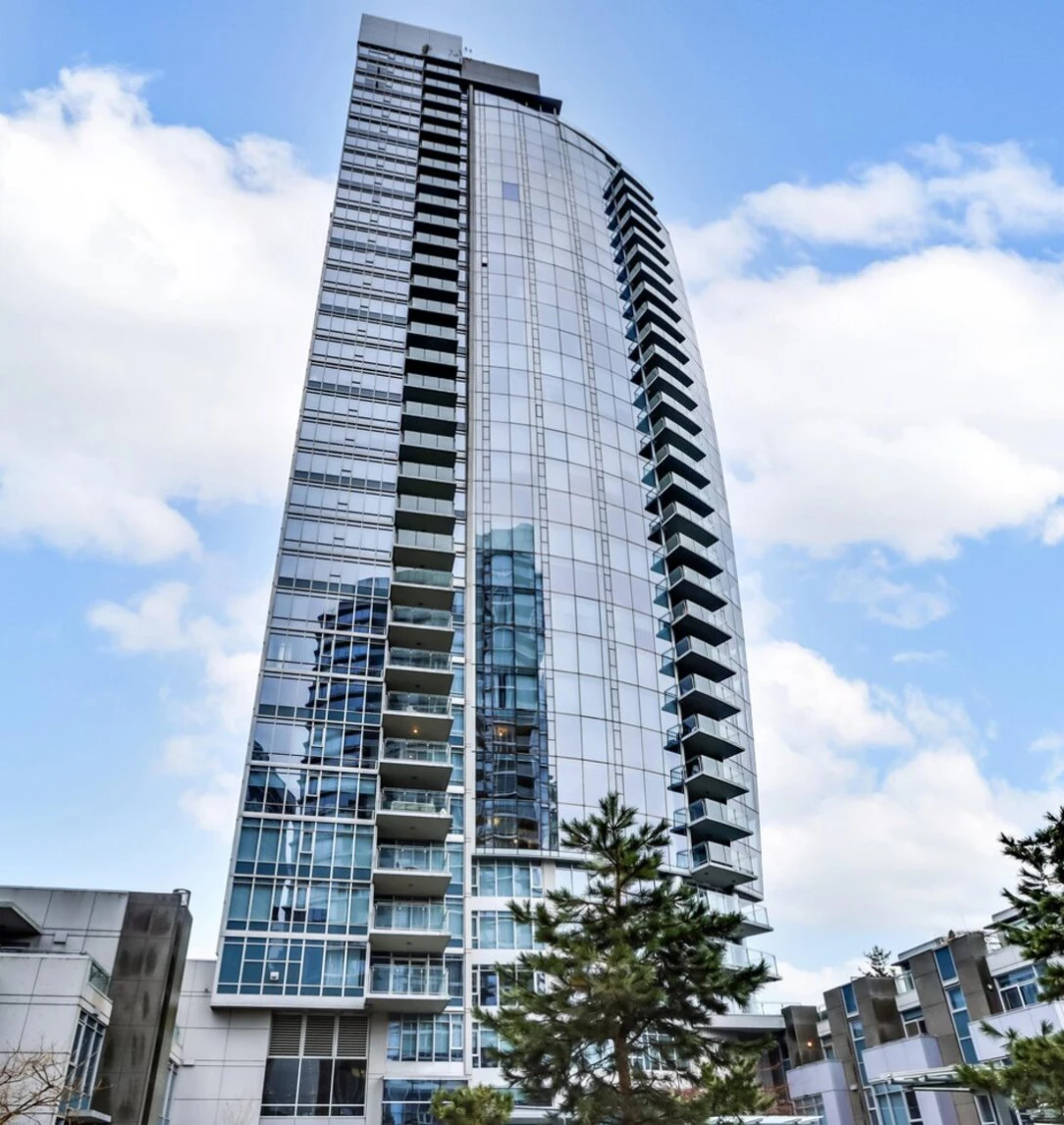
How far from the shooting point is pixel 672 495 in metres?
60.4

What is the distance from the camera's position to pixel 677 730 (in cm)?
5159

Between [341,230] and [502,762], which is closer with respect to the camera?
[502,762]

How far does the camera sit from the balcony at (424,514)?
52312 millimetres

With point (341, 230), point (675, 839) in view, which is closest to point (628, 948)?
point (675, 839)

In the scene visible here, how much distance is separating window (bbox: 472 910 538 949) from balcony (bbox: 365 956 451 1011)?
8.04 ft

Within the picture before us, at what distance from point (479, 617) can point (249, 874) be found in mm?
18093

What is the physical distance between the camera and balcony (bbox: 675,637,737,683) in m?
54.2

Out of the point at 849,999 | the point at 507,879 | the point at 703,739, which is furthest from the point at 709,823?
the point at 507,879

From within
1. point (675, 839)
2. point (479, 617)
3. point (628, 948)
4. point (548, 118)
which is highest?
point (548, 118)

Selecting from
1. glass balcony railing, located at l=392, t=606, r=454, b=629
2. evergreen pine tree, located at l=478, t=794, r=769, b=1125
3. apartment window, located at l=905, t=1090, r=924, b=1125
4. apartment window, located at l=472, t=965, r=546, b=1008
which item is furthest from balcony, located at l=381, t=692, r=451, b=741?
apartment window, located at l=905, t=1090, r=924, b=1125

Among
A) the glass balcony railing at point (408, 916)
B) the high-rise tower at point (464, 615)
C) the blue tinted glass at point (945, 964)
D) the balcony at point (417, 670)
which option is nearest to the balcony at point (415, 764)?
the high-rise tower at point (464, 615)

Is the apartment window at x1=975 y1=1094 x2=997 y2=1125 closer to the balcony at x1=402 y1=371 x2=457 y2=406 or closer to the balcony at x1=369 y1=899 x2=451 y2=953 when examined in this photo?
the balcony at x1=369 y1=899 x2=451 y2=953

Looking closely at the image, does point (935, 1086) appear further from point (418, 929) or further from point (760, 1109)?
point (418, 929)

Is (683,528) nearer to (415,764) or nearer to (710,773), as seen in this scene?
(710,773)
